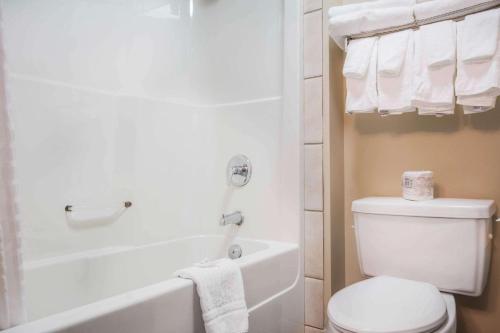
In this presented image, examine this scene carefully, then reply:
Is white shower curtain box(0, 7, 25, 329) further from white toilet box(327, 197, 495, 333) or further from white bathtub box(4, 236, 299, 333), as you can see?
white toilet box(327, 197, 495, 333)

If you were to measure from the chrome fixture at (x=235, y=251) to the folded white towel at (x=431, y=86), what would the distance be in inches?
40.8

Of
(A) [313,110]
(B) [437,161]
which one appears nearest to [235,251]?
(A) [313,110]

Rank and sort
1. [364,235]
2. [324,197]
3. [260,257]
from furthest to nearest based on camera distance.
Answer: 1. [324,197]
2. [364,235]
3. [260,257]

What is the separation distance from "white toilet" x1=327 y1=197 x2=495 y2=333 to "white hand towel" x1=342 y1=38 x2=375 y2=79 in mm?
555

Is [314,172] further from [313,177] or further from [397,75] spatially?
[397,75]

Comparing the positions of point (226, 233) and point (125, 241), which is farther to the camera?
point (226, 233)

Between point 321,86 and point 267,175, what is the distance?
51 cm

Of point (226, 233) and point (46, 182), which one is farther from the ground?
point (46, 182)

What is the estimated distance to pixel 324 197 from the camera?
160 cm

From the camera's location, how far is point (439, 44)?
4.38 feet

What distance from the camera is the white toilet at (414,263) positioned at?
104 cm

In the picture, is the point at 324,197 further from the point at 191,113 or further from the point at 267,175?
the point at 191,113

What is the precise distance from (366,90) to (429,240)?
0.66 m

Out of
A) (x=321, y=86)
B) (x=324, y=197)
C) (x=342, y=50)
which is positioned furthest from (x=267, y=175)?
(x=342, y=50)
